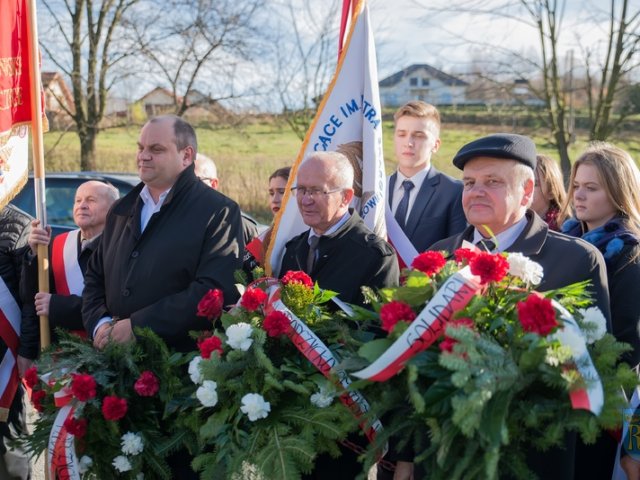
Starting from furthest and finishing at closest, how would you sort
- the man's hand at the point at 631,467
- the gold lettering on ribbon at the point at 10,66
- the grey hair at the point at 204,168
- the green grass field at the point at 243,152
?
the green grass field at the point at 243,152 < the grey hair at the point at 204,168 < the gold lettering on ribbon at the point at 10,66 < the man's hand at the point at 631,467

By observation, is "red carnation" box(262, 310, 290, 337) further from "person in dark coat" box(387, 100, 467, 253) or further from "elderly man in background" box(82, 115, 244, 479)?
"person in dark coat" box(387, 100, 467, 253)

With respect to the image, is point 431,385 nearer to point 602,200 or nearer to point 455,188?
point 602,200

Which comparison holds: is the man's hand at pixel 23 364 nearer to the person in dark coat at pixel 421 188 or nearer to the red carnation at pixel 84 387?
the red carnation at pixel 84 387

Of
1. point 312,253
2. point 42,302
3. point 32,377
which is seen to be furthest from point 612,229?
point 42,302

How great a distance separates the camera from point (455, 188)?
454 cm

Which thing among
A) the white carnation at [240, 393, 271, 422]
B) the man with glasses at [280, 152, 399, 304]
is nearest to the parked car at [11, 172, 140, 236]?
the man with glasses at [280, 152, 399, 304]

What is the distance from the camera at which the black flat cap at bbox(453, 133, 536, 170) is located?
9.61 feet

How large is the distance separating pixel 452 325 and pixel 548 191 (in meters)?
2.25

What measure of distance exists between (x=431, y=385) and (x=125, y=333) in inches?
67.0

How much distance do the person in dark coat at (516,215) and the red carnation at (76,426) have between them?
1.40m

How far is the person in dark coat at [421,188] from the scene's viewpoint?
4.43m

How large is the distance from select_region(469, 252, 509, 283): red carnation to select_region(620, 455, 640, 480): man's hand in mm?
1346

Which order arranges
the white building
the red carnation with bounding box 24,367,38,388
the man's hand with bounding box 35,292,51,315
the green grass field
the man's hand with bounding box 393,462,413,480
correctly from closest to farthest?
the man's hand with bounding box 393,462,413,480 → the red carnation with bounding box 24,367,38,388 → the man's hand with bounding box 35,292,51,315 → the white building → the green grass field

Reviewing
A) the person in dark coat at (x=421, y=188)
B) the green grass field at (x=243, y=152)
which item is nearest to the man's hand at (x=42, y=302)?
the person in dark coat at (x=421, y=188)
